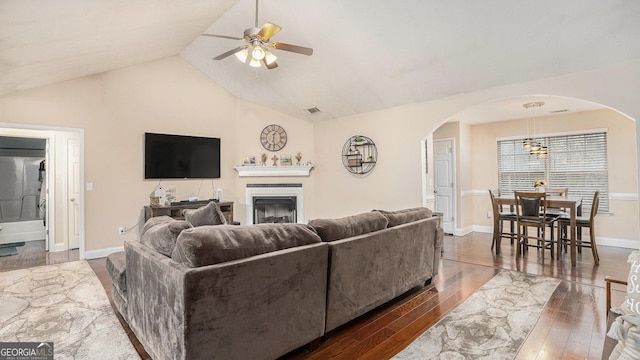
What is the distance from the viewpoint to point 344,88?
16.8 ft

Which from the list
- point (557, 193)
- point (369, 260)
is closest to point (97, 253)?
point (369, 260)

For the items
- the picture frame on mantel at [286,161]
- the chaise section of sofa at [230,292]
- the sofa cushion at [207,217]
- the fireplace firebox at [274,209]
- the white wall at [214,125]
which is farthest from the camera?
the picture frame on mantel at [286,161]

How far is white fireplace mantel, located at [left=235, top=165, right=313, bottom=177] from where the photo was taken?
6328mm

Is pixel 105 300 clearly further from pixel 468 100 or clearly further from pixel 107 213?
pixel 468 100

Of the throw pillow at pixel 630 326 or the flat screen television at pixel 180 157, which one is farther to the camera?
the flat screen television at pixel 180 157

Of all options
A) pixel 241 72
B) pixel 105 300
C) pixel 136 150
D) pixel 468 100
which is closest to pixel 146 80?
pixel 136 150

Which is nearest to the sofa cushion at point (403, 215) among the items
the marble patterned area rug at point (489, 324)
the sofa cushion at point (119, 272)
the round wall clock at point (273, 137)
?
the marble patterned area rug at point (489, 324)

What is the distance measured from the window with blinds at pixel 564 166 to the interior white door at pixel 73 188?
8316 mm

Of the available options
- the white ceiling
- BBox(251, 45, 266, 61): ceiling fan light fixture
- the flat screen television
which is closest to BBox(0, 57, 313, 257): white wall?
the flat screen television

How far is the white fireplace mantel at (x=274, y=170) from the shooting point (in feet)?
20.8

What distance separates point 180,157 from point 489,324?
5.19 m

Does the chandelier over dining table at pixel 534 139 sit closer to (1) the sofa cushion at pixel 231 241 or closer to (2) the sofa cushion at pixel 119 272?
(1) the sofa cushion at pixel 231 241

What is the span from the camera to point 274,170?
6.43 meters

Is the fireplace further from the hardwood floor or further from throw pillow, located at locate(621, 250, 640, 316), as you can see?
throw pillow, located at locate(621, 250, 640, 316)
